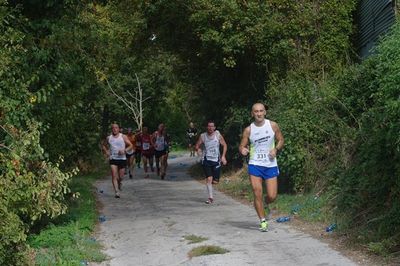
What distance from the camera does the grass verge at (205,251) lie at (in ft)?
27.8

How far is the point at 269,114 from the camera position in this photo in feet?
52.4

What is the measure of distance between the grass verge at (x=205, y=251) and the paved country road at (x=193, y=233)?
0.10 metres

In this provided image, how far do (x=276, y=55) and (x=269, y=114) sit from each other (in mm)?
2376

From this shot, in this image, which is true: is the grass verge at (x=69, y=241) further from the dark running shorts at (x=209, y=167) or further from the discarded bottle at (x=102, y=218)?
the dark running shorts at (x=209, y=167)

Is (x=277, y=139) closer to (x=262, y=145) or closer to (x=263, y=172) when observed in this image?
(x=262, y=145)

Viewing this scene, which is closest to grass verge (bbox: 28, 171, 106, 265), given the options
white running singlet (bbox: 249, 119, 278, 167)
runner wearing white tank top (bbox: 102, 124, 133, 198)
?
white running singlet (bbox: 249, 119, 278, 167)

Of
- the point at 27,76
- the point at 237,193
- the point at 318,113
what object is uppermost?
the point at 27,76

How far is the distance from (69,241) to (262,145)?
127 inches

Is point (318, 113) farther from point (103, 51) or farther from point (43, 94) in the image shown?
point (43, 94)

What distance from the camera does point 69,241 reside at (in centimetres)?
935

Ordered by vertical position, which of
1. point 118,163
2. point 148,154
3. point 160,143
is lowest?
point 148,154

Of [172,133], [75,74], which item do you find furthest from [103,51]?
[172,133]

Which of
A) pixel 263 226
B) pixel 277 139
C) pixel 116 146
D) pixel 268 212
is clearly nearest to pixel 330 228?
pixel 263 226

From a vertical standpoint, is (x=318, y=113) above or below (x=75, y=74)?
below
